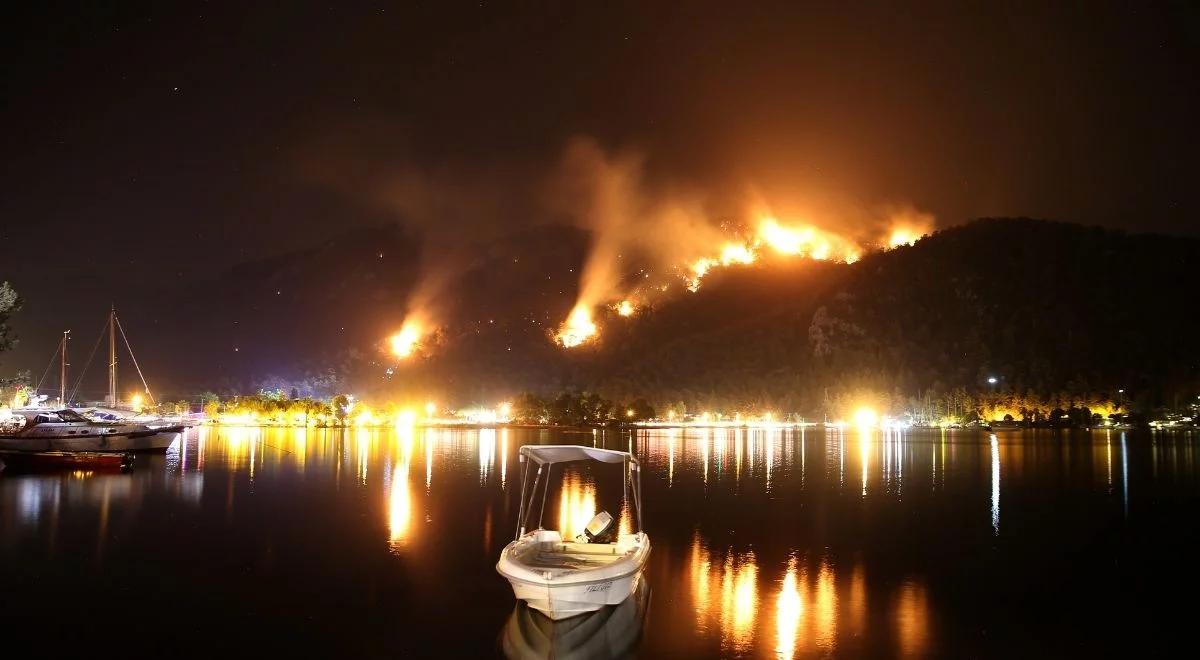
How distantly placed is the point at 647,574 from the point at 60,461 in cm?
4064

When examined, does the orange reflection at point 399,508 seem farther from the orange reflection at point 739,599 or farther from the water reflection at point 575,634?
the orange reflection at point 739,599

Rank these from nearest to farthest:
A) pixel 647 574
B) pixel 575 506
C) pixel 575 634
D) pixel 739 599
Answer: pixel 575 634, pixel 739 599, pixel 647 574, pixel 575 506

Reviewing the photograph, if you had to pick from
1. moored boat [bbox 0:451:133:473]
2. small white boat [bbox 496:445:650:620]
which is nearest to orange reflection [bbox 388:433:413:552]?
small white boat [bbox 496:445:650:620]

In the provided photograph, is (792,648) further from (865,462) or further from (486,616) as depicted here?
(865,462)

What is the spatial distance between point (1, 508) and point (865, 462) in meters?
57.8

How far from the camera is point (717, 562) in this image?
79.4ft

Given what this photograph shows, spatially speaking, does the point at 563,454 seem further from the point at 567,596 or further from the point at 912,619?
the point at 912,619

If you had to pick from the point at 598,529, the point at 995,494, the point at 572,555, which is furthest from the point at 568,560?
the point at 995,494

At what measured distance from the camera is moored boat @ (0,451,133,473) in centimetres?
4694

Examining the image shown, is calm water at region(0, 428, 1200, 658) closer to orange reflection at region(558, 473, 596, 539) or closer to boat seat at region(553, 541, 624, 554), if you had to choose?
orange reflection at region(558, 473, 596, 539)

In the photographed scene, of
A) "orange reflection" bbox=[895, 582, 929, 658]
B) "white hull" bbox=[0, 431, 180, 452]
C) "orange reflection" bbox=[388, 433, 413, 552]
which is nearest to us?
"orange reflection" bbox=[895, 582, 929, 658]

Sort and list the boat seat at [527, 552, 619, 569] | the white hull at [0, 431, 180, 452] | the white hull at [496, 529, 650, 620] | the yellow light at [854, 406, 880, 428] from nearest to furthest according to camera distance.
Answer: the white hull at [496, 529, 650, 620] < the boat seat at [527, 552, 619, 569] < the white hull at [0, 431, 180, 452] < the yellow light at [854, 406, 880, 428]

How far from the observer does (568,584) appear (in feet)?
53.1

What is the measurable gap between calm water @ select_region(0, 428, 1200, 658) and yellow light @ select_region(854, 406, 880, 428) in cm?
15304
